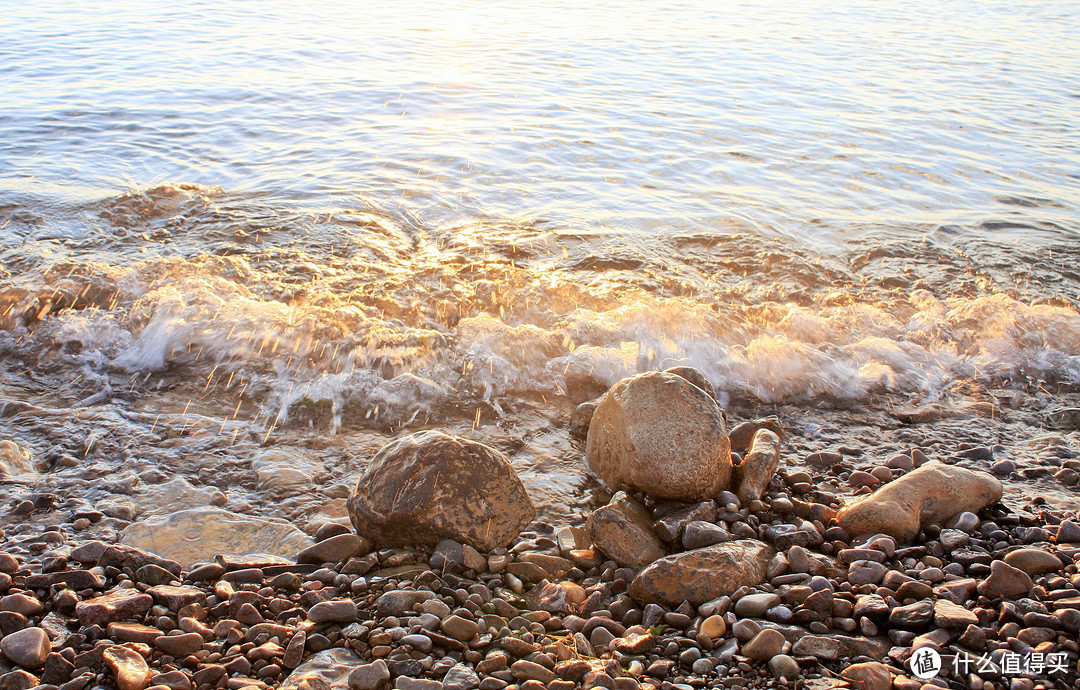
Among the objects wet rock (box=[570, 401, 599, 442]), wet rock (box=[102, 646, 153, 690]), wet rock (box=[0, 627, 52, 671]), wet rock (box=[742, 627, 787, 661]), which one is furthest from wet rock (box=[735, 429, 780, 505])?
wet rock (box=[0, 627, 52, 671])

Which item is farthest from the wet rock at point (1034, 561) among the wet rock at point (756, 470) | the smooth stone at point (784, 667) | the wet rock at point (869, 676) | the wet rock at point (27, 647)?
the wet rock at point (27, 647)

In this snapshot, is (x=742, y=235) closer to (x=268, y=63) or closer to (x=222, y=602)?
(x=222, y=602)

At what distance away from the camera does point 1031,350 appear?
5547 millimetres

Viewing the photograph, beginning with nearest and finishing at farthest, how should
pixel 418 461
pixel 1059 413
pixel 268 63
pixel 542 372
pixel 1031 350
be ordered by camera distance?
pixel 418 461 < pixel 1059 413 < pixel 542 372 < pixel 1031 350 < pixel 268 63

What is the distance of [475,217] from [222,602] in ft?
18.6

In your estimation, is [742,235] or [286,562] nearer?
[286,562]

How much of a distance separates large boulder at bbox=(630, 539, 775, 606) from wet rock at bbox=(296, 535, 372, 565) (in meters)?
1.12

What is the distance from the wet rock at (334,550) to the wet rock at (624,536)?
96 cm

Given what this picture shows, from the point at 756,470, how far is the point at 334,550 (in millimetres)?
1934

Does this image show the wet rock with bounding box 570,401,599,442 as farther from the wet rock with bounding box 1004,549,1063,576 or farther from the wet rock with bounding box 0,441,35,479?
the wet rock with bounding box 0,441,35,479

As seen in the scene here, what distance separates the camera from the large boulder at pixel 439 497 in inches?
126

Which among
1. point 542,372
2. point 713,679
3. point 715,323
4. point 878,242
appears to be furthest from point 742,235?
point 713,679

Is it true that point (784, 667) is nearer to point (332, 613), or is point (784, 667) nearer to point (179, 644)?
point (332, 613)

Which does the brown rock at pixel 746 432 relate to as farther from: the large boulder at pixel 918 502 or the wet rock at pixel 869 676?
the wet rock at pixel 869 676
